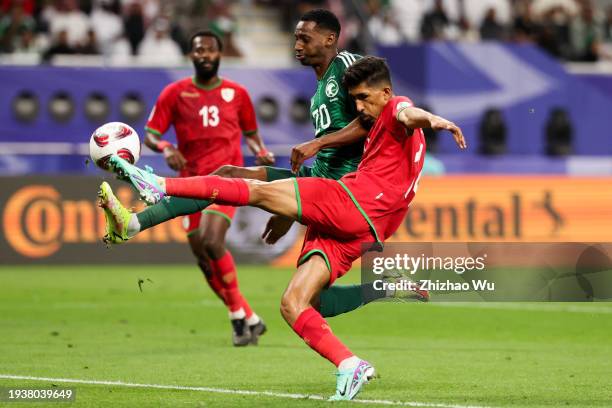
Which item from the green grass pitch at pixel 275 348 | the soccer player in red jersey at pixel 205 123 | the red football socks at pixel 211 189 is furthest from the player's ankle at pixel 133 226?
the soccer player in red jersey at pixel 205 123

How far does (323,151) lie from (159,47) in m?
16.3

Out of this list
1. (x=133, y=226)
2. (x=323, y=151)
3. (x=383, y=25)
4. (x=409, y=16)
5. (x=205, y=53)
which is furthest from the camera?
(x=409, y=16)

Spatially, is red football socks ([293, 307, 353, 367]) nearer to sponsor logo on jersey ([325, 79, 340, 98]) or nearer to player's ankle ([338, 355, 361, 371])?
player's ankle ([338, 355, 361, 371])

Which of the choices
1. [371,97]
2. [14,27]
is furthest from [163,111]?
[14,27]

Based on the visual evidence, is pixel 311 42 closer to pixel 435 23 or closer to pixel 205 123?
pixel 205 123

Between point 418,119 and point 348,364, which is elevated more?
point 418,119

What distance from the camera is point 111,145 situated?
930cm

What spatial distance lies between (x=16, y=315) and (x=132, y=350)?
3448 millimetres

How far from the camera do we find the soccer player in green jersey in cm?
899

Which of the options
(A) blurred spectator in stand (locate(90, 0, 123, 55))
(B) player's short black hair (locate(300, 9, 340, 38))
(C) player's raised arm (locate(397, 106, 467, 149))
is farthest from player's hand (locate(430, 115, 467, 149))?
(A) blurred spectator in stand (locate(90, 0, 123, 55))

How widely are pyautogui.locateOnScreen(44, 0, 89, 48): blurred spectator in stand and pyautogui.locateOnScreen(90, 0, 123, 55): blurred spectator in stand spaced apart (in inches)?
10.7

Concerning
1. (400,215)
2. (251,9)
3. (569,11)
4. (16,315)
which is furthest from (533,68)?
(400,215)

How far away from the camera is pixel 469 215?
2020 centimetres

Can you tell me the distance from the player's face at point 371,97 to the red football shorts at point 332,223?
533 mm
